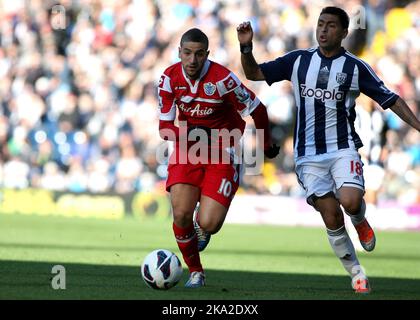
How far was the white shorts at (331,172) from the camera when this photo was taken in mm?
8914

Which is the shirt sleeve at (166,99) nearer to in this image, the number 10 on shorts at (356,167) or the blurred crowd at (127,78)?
the number 10 on shorts at (356,167)

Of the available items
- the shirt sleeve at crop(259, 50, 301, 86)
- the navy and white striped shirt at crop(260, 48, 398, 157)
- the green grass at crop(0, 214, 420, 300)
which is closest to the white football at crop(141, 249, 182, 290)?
the green grass at crop(0, 214, 420, 300)

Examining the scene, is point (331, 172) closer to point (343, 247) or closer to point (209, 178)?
point (343, 247)

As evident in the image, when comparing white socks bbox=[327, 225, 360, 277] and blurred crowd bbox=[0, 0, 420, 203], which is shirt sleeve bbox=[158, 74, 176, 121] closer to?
white socks bbox=[327, 225, 360, 277]

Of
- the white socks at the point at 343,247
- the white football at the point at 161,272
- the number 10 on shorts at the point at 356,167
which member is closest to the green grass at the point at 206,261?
the white football at the point at 161,272

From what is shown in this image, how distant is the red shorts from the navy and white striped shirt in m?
0.74

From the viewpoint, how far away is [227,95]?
9.30m

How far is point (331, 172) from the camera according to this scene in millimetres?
9102

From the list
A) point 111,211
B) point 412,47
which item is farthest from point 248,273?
point 412,47

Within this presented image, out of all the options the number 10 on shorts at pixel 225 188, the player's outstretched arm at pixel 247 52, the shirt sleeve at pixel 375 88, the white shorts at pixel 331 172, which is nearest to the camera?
the player's outstretched arm at pixel 247 52

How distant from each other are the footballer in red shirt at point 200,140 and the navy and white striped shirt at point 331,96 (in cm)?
43
